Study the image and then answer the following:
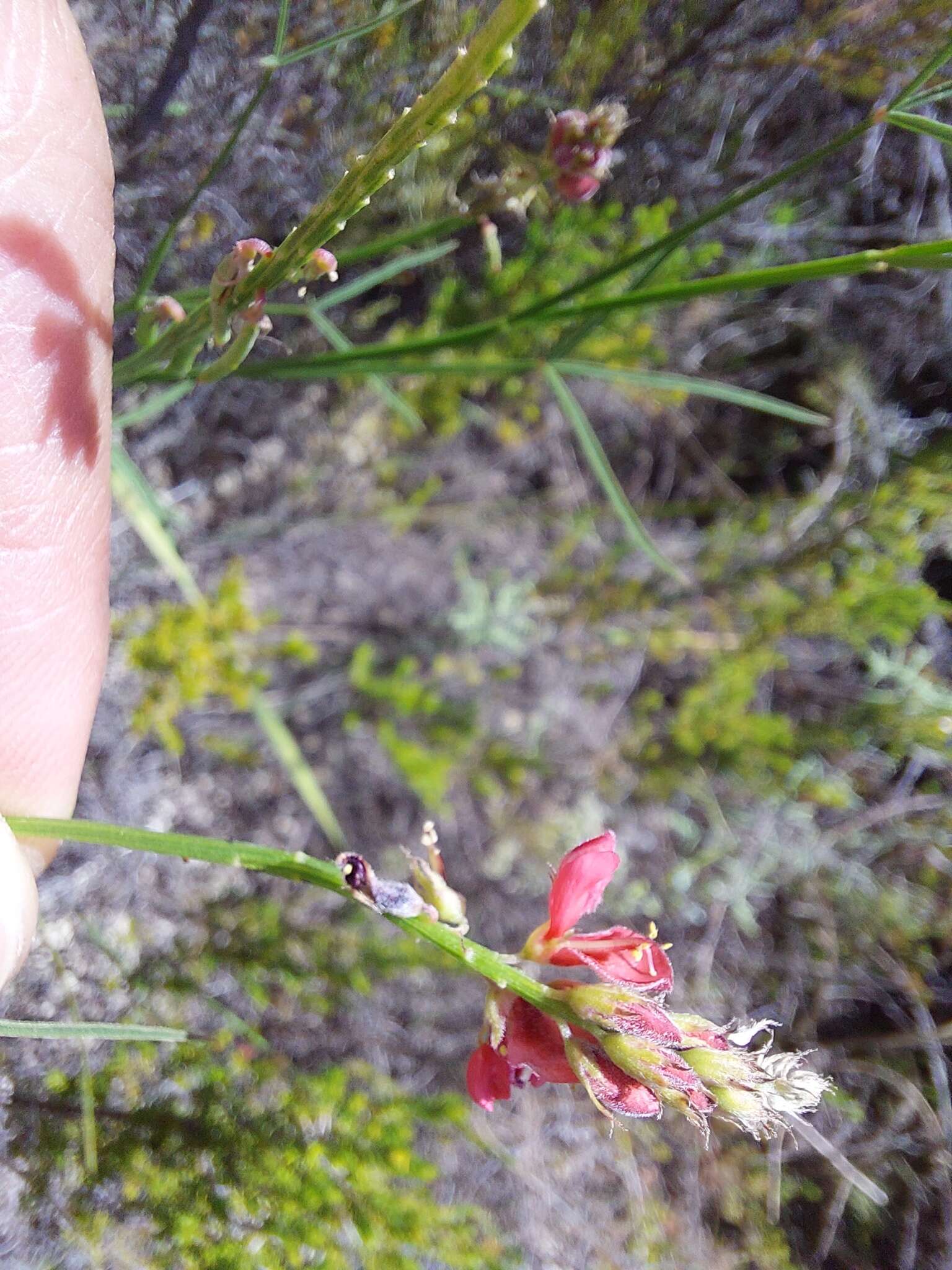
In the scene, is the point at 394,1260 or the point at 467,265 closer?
the point at 394,1260

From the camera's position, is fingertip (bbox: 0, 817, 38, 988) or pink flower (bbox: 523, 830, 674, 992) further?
fingertip (bbox: 0, 817, 38, 988)

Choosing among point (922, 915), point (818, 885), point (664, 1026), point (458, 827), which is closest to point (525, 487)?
point (458, 827)

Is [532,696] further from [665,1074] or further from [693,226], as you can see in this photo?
[665,1074]

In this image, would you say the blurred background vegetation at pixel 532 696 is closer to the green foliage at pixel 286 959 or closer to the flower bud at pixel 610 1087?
the green foliage at pixel 286 959

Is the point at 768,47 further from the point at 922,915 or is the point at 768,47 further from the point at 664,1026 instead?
the point at 922,915

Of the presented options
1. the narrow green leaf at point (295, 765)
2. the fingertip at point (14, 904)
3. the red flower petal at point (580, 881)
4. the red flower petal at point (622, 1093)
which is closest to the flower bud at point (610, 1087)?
the red flower petal at point (622, 1093)

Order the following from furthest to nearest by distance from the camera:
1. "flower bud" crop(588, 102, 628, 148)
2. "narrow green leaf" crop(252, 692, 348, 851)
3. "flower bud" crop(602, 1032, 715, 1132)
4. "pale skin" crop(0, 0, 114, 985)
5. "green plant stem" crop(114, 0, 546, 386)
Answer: "narrow green leaf" crop(252, 692, 348, 851)
"flower bud" crop(588, 102, 628, 148)
"pale skin" crop(0, 0, 114, 985)
"flower bud" crop(602, 1032, 715, 1132)
"green plant stem" crop(114, 0, 546, 386)

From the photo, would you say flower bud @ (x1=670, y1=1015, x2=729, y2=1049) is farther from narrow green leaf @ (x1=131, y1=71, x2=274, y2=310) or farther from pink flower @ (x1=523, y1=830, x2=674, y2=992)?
narrow green leaf @ (x1=131, y1=71, x2=274, y2=310)

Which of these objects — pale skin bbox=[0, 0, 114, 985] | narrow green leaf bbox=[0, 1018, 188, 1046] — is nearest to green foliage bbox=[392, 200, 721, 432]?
pale skin bbox=[0, 0, 114, 985]
